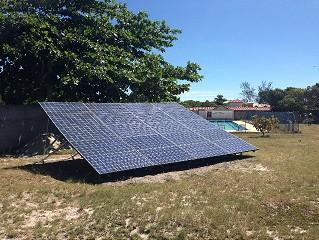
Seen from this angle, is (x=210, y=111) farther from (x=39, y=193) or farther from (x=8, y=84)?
(x=39, y=193)

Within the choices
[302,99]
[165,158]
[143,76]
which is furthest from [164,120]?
[302,99]

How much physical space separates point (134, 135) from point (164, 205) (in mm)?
6852

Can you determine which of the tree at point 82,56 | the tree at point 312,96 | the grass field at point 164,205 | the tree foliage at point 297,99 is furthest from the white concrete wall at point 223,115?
the grass field at point 164,205

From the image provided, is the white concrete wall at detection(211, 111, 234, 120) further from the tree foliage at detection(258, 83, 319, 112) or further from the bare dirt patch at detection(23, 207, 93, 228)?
the bare dirt patch at detection(23, 207, 93, 228)

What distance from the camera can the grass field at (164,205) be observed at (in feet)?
34.9

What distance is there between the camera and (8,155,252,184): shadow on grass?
1656 cm

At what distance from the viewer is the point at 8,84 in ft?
91.8

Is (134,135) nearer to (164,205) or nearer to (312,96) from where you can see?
(164,205)

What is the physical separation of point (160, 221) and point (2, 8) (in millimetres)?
19819

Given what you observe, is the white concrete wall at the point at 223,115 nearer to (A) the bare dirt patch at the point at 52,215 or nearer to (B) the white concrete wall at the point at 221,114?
(B) the white concrete wall at the point at 221,114

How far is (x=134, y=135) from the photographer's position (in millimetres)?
19297

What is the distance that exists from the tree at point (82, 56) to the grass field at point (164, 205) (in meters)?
8.87

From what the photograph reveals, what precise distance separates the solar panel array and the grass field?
0.95 m

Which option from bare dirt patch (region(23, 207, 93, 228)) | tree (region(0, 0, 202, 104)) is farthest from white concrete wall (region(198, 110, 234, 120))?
bare dirt patch (region(23, 207, 93, 228))
